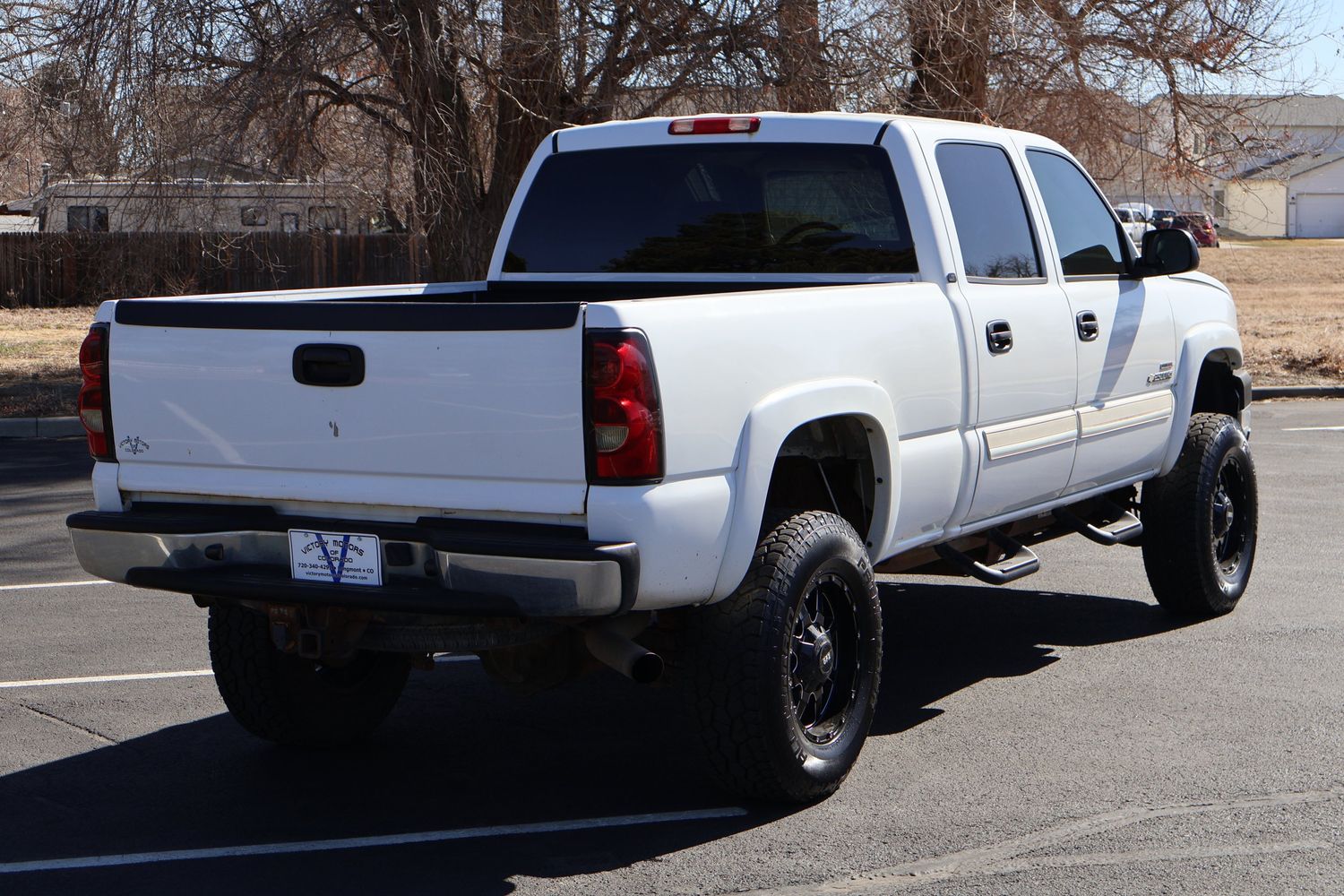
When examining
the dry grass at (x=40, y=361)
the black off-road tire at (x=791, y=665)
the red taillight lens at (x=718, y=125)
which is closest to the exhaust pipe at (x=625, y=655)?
the black off-road tire at (x=791, y=665)

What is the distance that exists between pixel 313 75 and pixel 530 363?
10910 mm

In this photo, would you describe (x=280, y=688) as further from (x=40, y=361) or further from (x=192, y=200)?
(x=40, y=361)

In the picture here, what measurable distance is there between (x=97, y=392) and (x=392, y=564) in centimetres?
116

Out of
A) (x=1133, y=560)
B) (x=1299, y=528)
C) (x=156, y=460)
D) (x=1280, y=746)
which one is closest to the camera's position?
(x=156, y=460)

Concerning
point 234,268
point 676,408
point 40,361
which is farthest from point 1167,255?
point 234,268

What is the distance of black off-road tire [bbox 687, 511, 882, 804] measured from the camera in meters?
4.54

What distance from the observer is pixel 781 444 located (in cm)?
480

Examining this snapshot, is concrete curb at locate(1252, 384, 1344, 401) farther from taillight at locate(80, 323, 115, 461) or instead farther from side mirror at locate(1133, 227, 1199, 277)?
taillight at locate(80, 323, 115, 461)

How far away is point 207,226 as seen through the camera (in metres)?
15.3

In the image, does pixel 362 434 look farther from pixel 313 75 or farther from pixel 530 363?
pixel 313 75

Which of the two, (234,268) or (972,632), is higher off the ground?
(234,268)

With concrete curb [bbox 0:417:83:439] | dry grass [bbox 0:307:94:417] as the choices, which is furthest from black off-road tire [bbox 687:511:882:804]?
concrete curb [bbox 0:417:83:439]

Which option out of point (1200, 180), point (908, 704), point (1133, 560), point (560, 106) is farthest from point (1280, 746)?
point (1200, 180)

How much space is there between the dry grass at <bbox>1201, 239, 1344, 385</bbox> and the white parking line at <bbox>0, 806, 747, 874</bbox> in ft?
49.1
